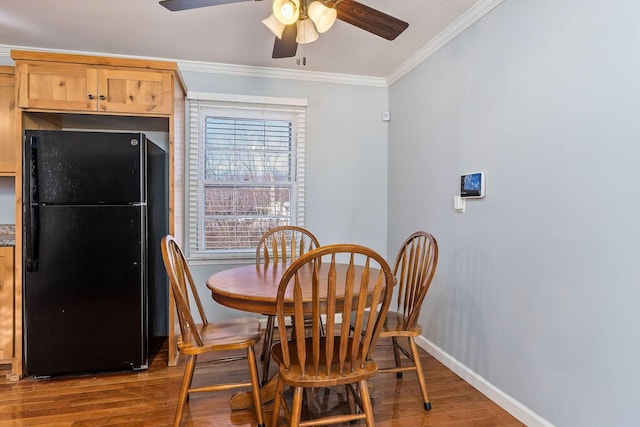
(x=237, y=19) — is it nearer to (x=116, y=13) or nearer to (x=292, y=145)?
(x=116, y=13)

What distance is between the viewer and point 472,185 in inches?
89.8

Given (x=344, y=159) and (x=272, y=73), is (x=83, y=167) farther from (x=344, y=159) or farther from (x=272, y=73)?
(x=344, y=159)

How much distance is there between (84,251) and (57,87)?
3.65 ft

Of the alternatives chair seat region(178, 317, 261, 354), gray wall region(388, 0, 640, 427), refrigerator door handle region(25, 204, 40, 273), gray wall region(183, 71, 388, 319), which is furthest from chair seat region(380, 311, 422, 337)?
refrigerator door handle region(25, 204, 40, 273)

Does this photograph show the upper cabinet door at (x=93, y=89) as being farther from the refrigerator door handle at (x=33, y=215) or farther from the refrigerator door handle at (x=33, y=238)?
the refrigerator door handle at (x=33, y=238)

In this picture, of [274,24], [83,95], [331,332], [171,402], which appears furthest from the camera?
[83,95]

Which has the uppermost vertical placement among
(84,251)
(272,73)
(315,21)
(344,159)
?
(272,73)

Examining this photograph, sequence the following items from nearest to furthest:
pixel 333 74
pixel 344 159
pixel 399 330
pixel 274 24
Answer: pixel 274 24, pixel 399 330, pixel 333 74, pixel 344 159

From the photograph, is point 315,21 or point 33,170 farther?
point 33,170

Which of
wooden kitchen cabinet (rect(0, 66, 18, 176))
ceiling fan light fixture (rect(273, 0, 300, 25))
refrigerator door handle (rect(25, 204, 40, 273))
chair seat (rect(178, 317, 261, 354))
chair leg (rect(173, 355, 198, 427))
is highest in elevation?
ceiling fan light fixture (rect(273, 0, 300, 25))

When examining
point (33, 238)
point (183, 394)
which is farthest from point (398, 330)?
point (33, 238)

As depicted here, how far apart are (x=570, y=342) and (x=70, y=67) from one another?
333cm

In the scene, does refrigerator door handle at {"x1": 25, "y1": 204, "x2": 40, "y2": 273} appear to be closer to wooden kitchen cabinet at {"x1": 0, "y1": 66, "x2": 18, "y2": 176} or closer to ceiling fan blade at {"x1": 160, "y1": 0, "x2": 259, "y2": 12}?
wooden kitchen cabinet at {"x1": 0, "y1": 66, "x2": 18, "y2": 176}

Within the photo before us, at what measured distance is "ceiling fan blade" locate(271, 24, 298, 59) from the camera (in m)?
1.88
